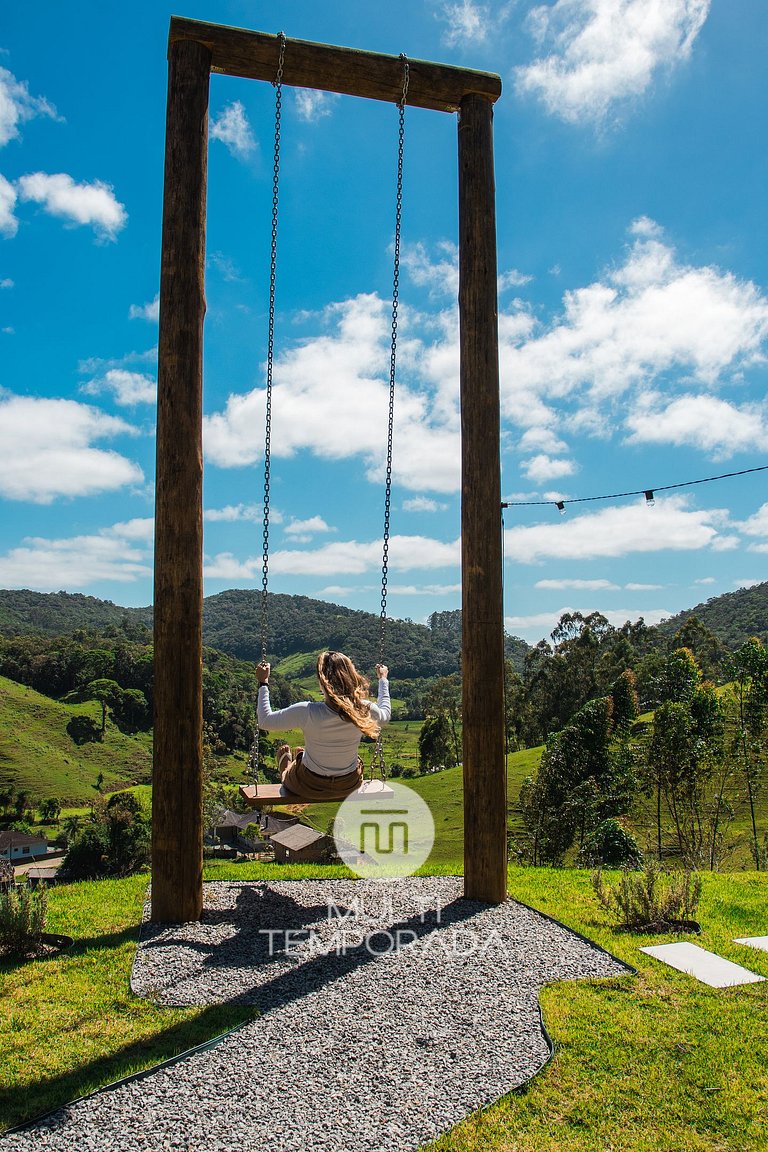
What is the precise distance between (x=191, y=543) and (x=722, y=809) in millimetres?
26850

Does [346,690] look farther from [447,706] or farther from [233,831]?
[447,706]

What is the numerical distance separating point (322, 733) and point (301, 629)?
9623cm

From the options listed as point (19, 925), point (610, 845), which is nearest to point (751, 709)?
point (610, 845)

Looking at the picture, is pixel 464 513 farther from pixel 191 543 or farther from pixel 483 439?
pixel 191 543

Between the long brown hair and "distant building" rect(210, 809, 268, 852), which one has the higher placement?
the long brown hair

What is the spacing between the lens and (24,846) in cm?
4650

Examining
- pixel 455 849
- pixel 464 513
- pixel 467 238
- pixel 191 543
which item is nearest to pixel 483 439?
pixel 464 513

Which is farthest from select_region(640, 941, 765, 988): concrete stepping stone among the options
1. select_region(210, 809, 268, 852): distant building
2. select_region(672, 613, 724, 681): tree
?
select_region(672, 613, 724, 681): tree

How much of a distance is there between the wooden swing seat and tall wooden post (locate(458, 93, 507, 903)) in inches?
26.4

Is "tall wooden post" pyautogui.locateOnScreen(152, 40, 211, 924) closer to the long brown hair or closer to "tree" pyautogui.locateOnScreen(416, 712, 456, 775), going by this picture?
the long brown hair

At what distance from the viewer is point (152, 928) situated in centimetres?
534

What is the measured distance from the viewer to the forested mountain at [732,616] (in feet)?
207

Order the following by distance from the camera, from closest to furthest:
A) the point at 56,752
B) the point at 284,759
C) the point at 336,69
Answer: the point at 336,69 → the point at 284,759 → the point at 56,752

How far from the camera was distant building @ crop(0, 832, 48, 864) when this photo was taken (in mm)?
45206
